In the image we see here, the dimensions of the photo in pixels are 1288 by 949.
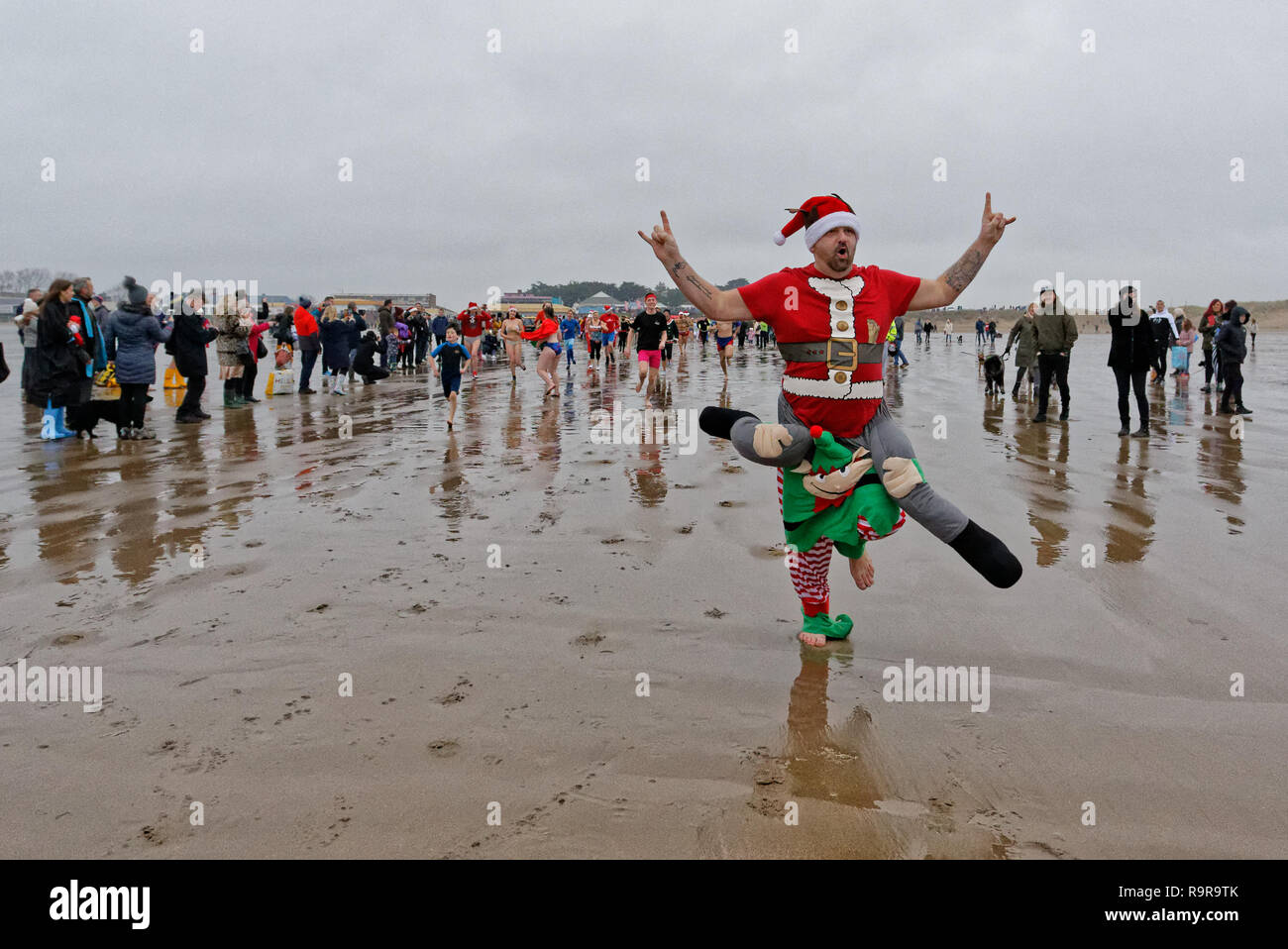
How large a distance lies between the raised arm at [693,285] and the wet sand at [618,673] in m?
1.69

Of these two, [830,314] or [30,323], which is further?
[30,323]

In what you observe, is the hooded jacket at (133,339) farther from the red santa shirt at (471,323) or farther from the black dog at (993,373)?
the black dog at (993,373)

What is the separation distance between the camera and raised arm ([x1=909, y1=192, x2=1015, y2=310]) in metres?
3.99

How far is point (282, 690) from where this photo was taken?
3719mm

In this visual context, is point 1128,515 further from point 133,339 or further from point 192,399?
point 192,399

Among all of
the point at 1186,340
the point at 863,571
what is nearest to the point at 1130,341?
the point at 1186,340

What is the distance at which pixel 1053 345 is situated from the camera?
12523 mm

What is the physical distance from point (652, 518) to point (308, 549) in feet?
8.73

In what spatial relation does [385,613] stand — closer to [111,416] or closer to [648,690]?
[648,690]

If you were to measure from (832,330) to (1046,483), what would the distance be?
17.0ft

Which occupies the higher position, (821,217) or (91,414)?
(821,217)

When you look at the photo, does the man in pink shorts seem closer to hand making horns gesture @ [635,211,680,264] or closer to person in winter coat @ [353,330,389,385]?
person in winter coat @ [353,330,389,385]

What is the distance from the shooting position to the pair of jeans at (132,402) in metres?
11.3

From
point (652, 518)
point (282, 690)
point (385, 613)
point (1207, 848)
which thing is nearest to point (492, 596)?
point (385, 613)
